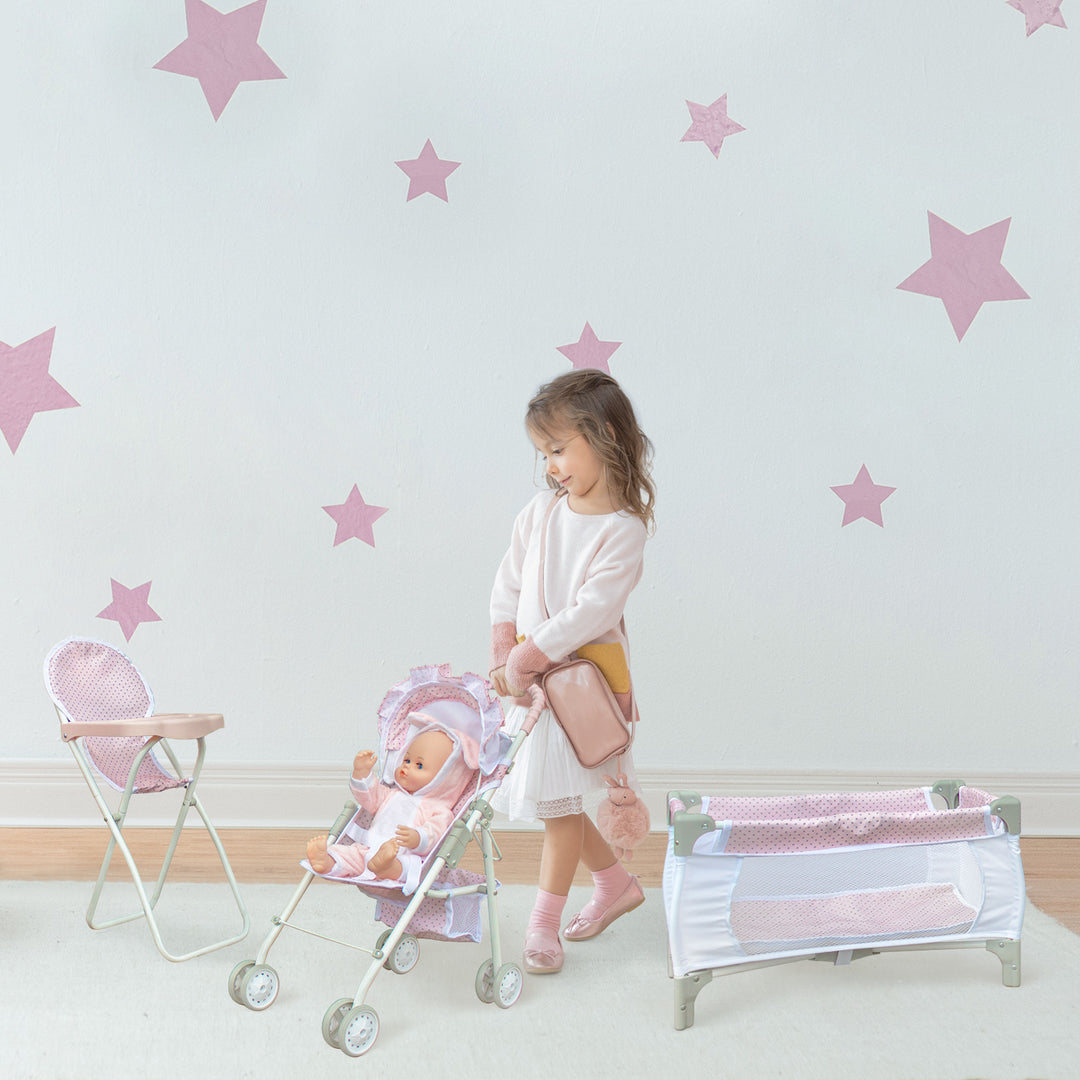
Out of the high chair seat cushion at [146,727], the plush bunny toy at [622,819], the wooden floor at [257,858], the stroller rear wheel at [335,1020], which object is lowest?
the wooden floor at [257,858]

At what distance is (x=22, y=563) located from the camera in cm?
282

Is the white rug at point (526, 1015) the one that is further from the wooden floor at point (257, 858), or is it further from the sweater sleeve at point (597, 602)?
the sweater sleeve at point (597, 602)

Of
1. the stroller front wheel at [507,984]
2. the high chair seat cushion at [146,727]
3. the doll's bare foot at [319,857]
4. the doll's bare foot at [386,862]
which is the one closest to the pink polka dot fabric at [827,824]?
the stroller front wheel at [507,984]

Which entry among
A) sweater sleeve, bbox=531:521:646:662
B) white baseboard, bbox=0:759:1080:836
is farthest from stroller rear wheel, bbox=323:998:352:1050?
white baseboard, bbox=0:759:1080:836

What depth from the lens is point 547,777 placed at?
78.5 inches

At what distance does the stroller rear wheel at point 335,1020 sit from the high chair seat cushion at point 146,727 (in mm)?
548

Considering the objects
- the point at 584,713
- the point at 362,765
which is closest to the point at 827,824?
the point at 584,713

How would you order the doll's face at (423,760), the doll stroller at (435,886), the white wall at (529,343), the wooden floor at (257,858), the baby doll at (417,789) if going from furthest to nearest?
1. the white wall at (529,343)
2. the wooden floor at (257,858)
3. the doll's face at (423,760)
4. the baby doll at (417,789)
5. the doll stroller at (435,886)

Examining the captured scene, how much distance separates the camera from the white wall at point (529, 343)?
2803mm

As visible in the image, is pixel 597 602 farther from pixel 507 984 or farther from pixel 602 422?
pixel 507 984

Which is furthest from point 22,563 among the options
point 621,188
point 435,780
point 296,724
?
point 621,188

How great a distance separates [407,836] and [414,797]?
0.52 ft

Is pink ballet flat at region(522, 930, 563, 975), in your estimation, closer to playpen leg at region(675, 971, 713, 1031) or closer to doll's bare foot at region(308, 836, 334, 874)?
playpen leg at region(675, 971, 713, 1031)

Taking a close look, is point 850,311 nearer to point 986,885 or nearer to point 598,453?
point 598,453
